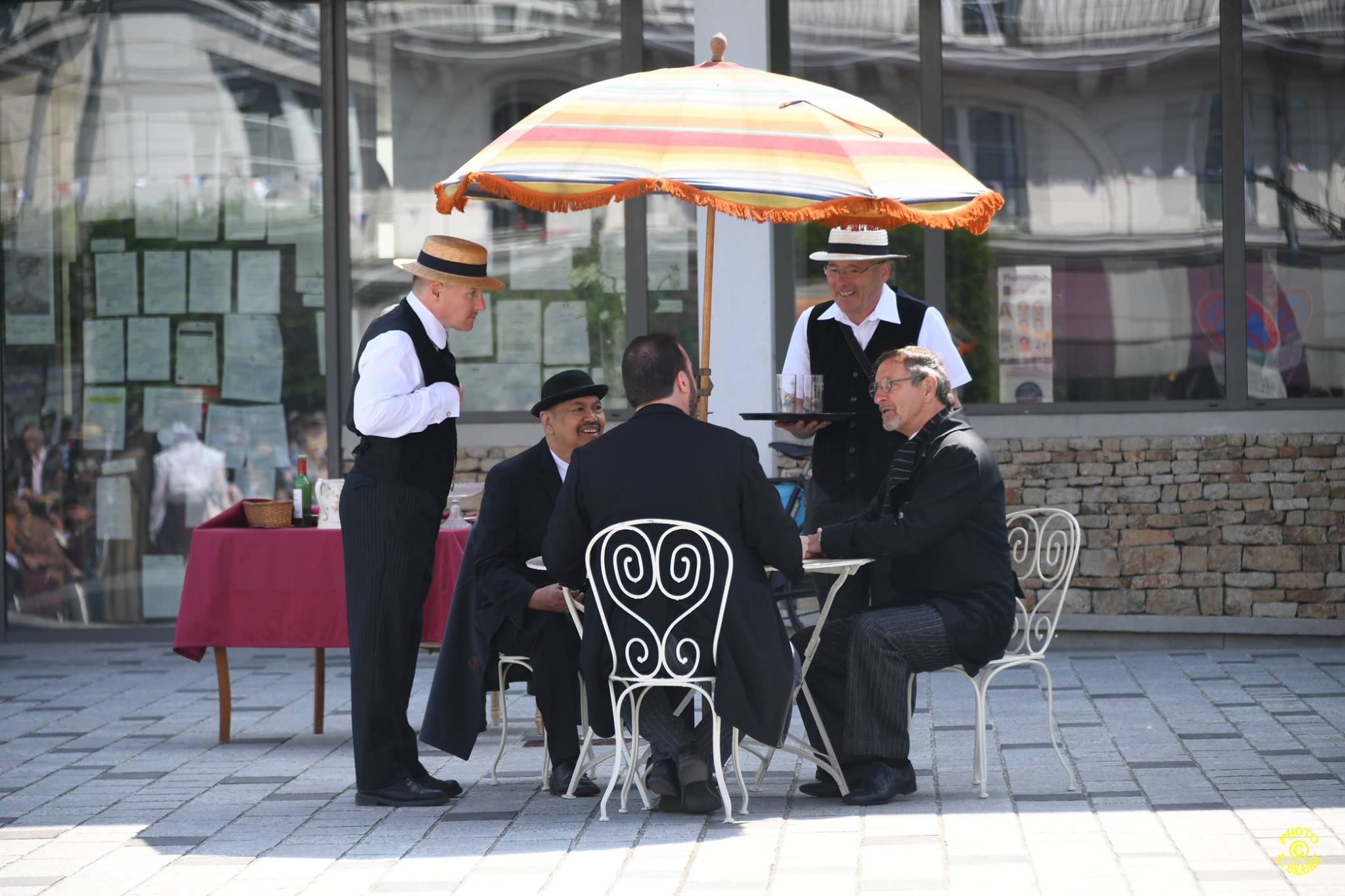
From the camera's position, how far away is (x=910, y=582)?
5469 millimetres

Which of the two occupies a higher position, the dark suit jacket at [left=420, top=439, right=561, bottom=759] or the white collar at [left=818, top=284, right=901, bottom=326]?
the white collar at [left=818, top=284, right=901, bottom=326]

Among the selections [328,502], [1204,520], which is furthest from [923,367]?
[1204,520]

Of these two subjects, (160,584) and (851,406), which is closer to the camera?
(851,406)

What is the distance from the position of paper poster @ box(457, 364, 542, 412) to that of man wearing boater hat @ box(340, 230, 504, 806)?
12.5 feet

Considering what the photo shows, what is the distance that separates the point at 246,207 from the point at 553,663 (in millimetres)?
4812

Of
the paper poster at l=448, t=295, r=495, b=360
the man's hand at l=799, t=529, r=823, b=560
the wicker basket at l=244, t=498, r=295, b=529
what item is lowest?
the man's hand at l=799, t=529, r=823, b=560

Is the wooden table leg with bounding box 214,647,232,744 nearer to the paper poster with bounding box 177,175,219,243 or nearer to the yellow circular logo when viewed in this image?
the paper poster with bounding box 177,175,219,243

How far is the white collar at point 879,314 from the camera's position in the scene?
243 inches

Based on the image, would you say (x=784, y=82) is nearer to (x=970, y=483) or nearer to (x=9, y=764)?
(x=970, y=483)

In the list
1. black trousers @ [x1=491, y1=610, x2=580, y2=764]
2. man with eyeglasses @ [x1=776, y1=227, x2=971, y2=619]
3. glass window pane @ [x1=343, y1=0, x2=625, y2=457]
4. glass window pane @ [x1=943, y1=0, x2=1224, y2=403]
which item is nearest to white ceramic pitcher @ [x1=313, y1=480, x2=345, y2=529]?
black trousers @ [x1=491, y1=610, x2=580, y2=764]

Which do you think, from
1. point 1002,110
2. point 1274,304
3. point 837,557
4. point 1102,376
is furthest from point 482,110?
point 837,557

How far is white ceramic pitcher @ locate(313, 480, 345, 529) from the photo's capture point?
679cm

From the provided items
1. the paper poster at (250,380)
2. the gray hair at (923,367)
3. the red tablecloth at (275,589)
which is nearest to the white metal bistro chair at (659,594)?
the gray hair at (923,367)

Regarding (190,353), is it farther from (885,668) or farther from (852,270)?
(885,668)
